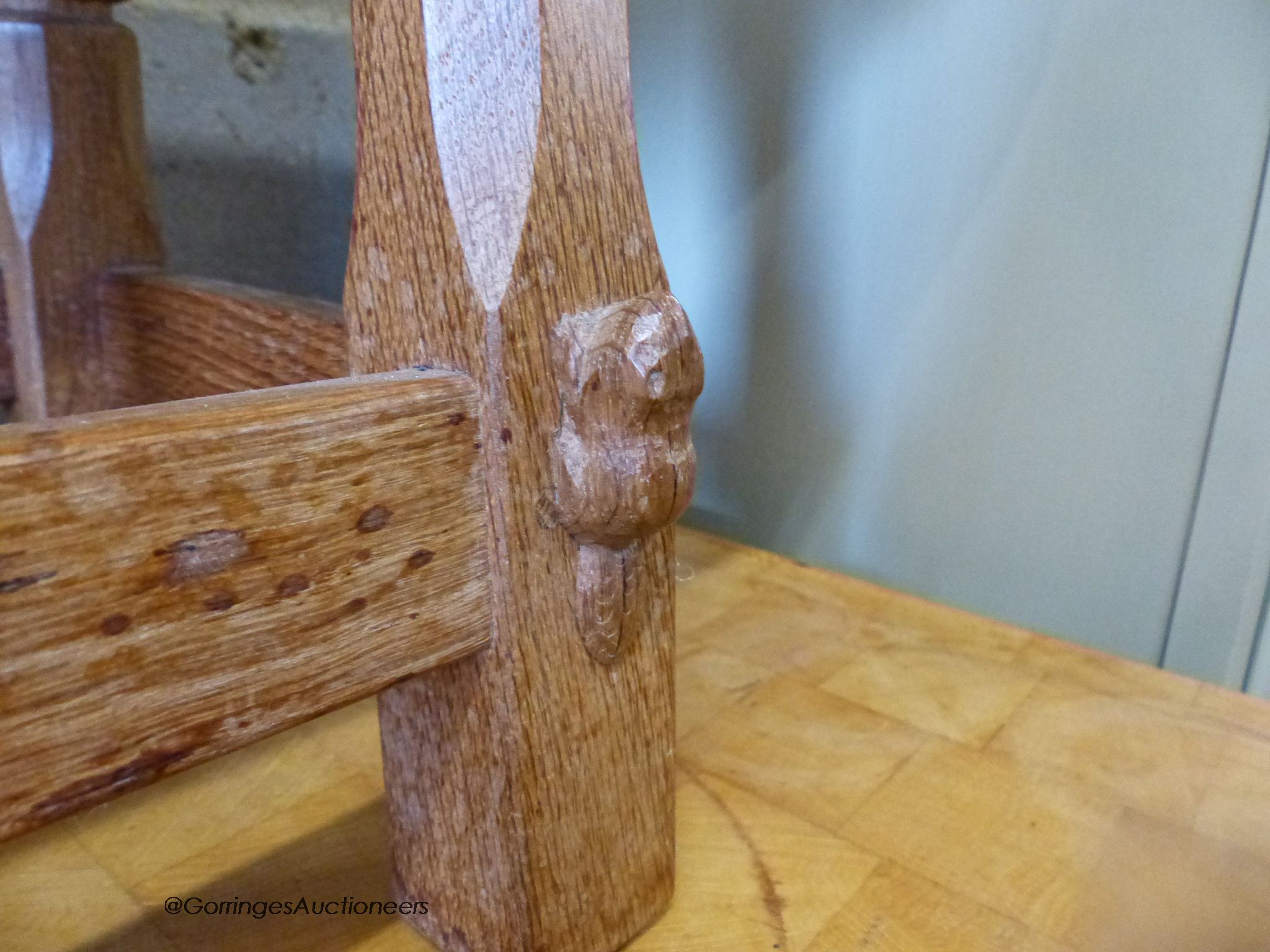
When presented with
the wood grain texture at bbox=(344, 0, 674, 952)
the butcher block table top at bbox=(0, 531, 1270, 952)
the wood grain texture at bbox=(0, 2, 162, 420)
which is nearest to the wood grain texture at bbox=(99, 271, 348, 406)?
the wood grain texture at bbox=(0, 2, 162, 420)

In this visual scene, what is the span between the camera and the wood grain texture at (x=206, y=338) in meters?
0.56

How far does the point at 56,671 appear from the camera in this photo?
29 cm

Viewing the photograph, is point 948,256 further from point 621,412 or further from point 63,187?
point 63,187

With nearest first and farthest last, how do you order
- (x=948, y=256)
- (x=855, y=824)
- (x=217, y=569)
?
1. (x=217, y=569)
2. (x=855, y=824)
3. (x=948, y=256)

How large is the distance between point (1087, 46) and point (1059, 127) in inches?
2.5

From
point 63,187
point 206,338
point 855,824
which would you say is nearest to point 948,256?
point 855,824

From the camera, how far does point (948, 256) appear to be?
839 millimetres

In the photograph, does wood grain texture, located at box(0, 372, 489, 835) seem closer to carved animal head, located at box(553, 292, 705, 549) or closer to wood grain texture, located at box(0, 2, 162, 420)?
carved animal head, located at box(553, 292, 705, 549)

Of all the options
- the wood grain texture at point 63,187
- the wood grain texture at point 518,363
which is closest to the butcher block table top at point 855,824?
the wood grain texture at point 518,363

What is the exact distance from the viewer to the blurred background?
721mm

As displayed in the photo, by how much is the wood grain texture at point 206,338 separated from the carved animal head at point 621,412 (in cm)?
17

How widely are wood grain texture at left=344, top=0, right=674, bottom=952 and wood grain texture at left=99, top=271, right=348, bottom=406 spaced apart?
135 millimetres

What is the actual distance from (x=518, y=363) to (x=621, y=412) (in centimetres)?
5

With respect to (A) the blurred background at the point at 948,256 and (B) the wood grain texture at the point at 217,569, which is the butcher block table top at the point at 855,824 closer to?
(A) the blurred background at the point at 948,256
